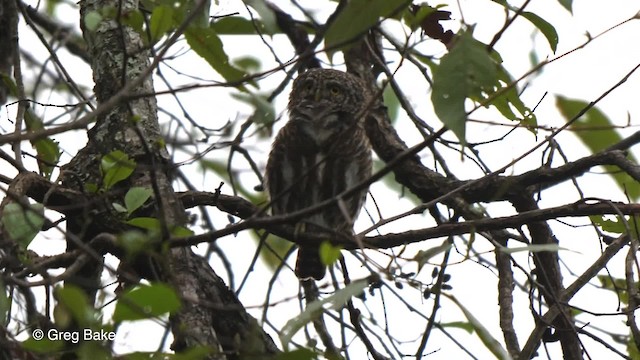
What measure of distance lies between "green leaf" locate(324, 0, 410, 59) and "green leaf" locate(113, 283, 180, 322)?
0.55 m

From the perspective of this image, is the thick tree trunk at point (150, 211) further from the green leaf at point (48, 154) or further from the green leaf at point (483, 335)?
the green leaf at point (483, 335)

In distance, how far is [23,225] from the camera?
2164 mm

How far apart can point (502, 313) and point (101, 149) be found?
4.69 ft

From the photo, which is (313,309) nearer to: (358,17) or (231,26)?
(358,17)

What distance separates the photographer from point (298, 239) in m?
2.77

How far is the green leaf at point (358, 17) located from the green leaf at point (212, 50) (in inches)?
24.2

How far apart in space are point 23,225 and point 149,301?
695mm

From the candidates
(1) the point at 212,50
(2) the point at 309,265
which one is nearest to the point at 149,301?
(1) the point at 212,50

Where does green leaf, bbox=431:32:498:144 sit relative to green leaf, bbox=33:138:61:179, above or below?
below

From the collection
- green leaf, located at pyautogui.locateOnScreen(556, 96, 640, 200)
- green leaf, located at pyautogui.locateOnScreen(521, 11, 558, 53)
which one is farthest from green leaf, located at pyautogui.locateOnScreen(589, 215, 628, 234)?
green leaf, located at pyautogui.locateOnScreen(521, 11, 558, 53)

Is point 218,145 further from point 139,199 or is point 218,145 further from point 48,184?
point 48,184

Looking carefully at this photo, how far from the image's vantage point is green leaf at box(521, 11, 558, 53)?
214 centimetres

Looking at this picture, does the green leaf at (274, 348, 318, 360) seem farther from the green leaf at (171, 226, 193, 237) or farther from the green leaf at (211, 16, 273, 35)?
the green leaf at (211, 16, 273, 35)

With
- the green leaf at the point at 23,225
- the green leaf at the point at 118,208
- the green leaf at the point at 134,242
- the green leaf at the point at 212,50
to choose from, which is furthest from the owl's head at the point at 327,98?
the green leaf at the point at 134,242
